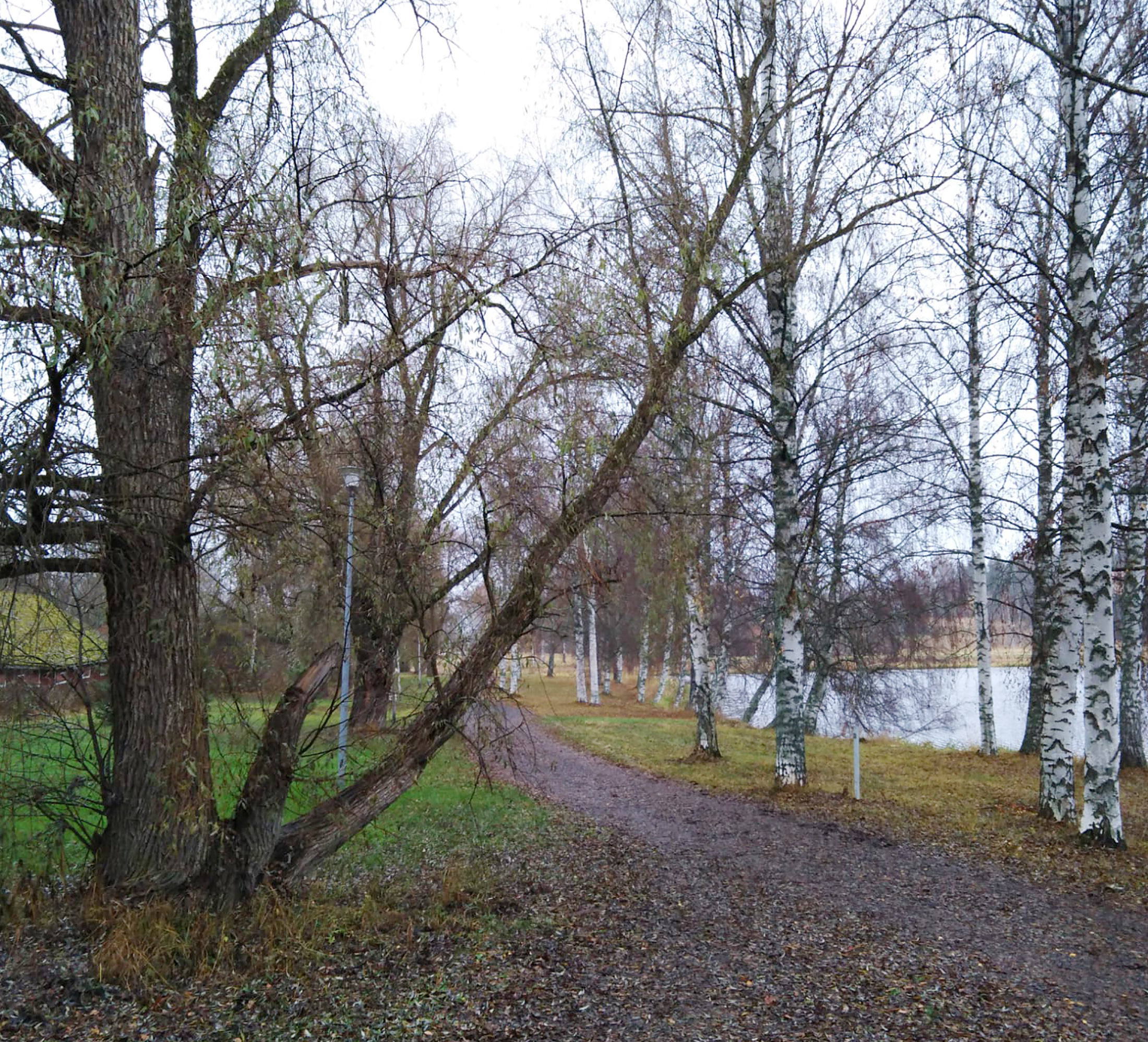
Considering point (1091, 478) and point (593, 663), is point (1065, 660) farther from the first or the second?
point (593, 663)

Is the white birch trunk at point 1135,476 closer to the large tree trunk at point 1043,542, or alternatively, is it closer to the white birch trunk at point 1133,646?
the white birch trunk at point 1133,646

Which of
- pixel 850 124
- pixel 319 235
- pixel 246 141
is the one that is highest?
pixel 850 124

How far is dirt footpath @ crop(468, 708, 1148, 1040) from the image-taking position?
411 cm

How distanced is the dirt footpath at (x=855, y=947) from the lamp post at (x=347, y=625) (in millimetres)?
1101

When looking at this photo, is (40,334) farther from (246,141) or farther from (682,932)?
(682,932)

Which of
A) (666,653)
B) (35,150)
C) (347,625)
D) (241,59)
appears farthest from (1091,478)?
(666,653)

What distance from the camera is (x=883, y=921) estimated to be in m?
5.50

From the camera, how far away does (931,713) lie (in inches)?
1022

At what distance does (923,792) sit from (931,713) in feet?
55.8

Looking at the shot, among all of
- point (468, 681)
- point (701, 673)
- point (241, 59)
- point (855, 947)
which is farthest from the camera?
point (701, 673)

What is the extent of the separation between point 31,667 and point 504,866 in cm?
392

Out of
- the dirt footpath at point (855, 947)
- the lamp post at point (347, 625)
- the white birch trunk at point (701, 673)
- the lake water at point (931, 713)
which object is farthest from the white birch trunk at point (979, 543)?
the lamp post at point (347, 625)

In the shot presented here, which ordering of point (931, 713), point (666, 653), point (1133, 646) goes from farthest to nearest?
1. point (666, 653)
2. point (931, 713)
3. point (1133, 646)

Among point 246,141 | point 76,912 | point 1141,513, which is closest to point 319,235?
point 246,141
